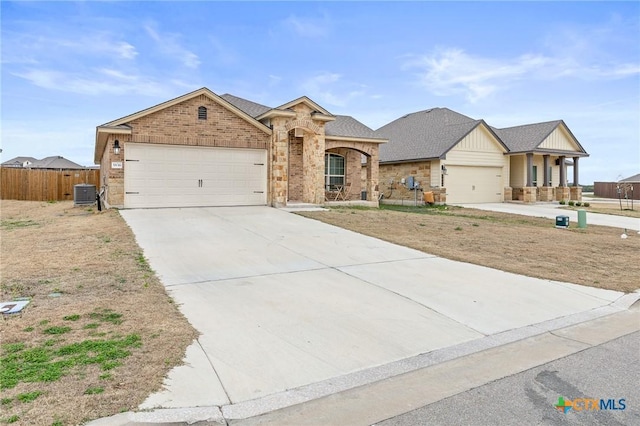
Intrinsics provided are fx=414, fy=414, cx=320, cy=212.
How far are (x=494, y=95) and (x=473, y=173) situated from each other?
18.2 ft

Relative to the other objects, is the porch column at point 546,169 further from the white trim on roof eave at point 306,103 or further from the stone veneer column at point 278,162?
the stone veneer column at point 278,162

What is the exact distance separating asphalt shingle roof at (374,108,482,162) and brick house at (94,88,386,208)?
18.6 feet

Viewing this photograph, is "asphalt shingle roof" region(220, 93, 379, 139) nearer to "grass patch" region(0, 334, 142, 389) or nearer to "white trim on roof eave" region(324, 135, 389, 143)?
"white trim on roof eave" region(324, 135, 389, 143)

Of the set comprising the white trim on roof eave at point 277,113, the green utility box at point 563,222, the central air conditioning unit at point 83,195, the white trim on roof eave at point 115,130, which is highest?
the white trim on roof eave at point 277,113

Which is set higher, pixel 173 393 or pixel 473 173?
pixel 473 173

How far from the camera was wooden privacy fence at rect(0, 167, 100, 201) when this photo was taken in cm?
2541

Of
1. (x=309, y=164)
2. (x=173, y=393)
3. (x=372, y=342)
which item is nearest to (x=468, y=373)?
(x=372, y=342)

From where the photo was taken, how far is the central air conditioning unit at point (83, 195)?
59.1 feet

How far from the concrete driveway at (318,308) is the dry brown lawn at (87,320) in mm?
242

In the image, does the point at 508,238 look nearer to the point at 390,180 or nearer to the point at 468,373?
the point at 468,373

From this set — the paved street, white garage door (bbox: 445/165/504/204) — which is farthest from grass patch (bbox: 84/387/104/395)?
white garage door (bbox: 445/165/504/204)

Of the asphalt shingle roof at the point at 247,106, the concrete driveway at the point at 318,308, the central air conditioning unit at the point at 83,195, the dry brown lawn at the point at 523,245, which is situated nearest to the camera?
the concrete driveway at the point at 318,308

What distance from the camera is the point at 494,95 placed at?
2136cm

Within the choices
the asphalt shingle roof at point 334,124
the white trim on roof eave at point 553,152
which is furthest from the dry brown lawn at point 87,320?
the white trim on roof eave at point 553,152
